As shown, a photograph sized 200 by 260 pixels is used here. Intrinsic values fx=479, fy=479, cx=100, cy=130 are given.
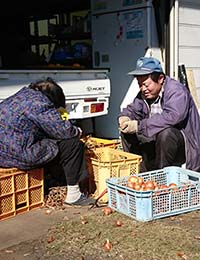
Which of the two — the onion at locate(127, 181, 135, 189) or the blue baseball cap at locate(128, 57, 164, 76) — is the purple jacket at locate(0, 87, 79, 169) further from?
the blue baseball cap at locate(128, 57, 164, 76)

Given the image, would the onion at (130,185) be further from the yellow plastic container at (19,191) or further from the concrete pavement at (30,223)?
the yellow plastic container at (19,191)

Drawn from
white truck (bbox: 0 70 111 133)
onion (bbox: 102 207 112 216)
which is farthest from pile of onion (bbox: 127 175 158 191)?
white truck (bbox: 0 70 111 133)

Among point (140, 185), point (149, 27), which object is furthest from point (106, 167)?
point (149, 27)

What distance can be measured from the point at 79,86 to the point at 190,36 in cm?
182

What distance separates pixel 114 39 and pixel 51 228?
3176mm

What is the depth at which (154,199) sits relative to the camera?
12.3 feet

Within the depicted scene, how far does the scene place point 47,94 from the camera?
13.5 ft

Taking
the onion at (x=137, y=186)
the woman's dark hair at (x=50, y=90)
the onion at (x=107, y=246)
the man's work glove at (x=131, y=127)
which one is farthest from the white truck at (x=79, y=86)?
the onion at (x=107, y=246)

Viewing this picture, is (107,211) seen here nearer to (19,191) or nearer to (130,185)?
(130,185)

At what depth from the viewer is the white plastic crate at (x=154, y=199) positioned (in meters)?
3.72

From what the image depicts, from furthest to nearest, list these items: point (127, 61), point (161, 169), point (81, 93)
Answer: point (127, 61) → point (81, 93) → point (161, 169)

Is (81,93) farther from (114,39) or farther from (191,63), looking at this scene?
(191,63)

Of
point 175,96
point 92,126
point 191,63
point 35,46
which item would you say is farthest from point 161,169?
point 35,46

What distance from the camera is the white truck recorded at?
484 centimetres
